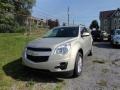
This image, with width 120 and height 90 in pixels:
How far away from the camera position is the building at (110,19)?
3167 inches

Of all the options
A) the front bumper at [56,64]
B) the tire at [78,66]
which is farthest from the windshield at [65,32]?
the front bumper at [56,64]

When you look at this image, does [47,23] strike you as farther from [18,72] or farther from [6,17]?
[18,72]

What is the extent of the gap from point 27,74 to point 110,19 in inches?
3108

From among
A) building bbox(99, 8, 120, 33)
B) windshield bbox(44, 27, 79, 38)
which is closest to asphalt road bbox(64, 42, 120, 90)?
windshield bbox(44, 27, 79, 38)

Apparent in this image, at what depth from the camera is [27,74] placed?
25.1 ft

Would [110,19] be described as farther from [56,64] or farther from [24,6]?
[56,64]

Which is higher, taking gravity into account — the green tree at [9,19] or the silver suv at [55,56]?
the green tree at [9,19]

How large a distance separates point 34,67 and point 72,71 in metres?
1.15

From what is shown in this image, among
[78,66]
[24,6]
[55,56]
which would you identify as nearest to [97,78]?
[78,66]

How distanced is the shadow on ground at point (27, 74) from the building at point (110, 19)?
7402 cm

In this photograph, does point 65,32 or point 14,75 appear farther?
point 65,32

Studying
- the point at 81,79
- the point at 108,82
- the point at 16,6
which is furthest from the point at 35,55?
the point at 16,6

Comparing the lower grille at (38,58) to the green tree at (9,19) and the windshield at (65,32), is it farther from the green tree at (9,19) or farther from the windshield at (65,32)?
the green tree at (9,19)

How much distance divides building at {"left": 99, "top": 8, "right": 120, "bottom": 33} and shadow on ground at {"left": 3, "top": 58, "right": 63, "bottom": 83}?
74020 millimetres
